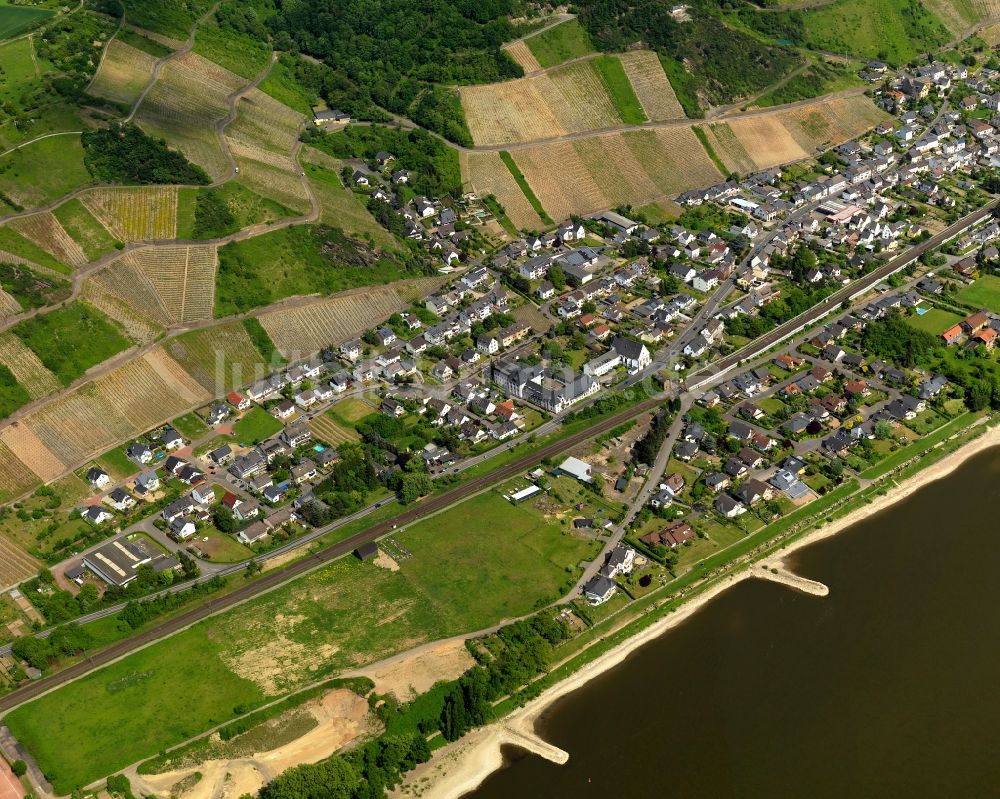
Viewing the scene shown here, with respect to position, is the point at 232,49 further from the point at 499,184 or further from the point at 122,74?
the point at 499,184

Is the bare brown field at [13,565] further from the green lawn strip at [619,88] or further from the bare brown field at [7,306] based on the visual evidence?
the green lawn strip at [619,88]

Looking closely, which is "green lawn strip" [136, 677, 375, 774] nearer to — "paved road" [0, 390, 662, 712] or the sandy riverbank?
the sandy riverbank

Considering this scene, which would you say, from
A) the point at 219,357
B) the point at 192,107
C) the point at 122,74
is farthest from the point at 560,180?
the point at 122,74

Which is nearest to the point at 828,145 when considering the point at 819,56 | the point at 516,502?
the point at 819,56

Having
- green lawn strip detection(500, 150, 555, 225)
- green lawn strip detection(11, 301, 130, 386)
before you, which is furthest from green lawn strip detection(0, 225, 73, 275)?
green lawn strip detection(500, 150, 555, 225)

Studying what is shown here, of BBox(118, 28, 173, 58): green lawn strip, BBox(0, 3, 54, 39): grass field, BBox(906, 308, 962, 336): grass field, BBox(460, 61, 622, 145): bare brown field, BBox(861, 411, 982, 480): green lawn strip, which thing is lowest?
BBox(861, 411, 982, 480): green lawn strip

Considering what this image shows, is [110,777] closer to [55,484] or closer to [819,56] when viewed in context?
[55,484]
